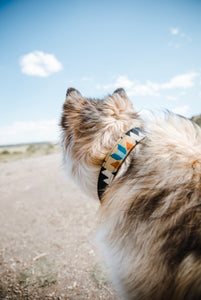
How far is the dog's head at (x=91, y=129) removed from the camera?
1.66 meters

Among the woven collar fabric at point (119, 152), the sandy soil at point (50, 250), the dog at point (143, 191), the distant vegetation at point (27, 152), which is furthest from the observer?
the distant vegetation at point (27, 152)

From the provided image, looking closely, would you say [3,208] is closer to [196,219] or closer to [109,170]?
[109,170]

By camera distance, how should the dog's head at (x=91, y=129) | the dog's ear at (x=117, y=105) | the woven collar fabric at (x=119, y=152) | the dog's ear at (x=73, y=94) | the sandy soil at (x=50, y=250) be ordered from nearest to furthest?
1. the woven collar fabric at (x=119, y=152)
2. the dog's head at (x=91, y=129)
3. the dog's ear at (x=117, y=105)
4. the dog's ear at (x=73, y=94)
5. the sandy soil at (x=50, y=250)

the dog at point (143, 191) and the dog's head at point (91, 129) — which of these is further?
the dog's head at point (91, 129)

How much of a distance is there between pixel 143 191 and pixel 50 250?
2.82m

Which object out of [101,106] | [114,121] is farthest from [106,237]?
[101,106]

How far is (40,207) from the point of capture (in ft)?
17.2

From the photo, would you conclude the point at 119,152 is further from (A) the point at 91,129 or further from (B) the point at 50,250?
(B) the point at 50,250

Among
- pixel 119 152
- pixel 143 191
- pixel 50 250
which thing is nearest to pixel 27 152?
pixel 50 250

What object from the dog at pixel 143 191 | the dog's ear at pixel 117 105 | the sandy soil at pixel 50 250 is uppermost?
the dog's ear at pixel 117 105

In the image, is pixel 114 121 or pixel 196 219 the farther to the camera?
pixel 114 121

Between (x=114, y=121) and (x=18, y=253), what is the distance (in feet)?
10.4

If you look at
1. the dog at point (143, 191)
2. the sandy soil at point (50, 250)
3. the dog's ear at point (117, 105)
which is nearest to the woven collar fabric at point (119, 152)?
the dog at point (143, 191)

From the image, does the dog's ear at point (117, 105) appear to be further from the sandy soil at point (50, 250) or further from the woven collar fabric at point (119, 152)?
the sandy soil at point (50, 250)
